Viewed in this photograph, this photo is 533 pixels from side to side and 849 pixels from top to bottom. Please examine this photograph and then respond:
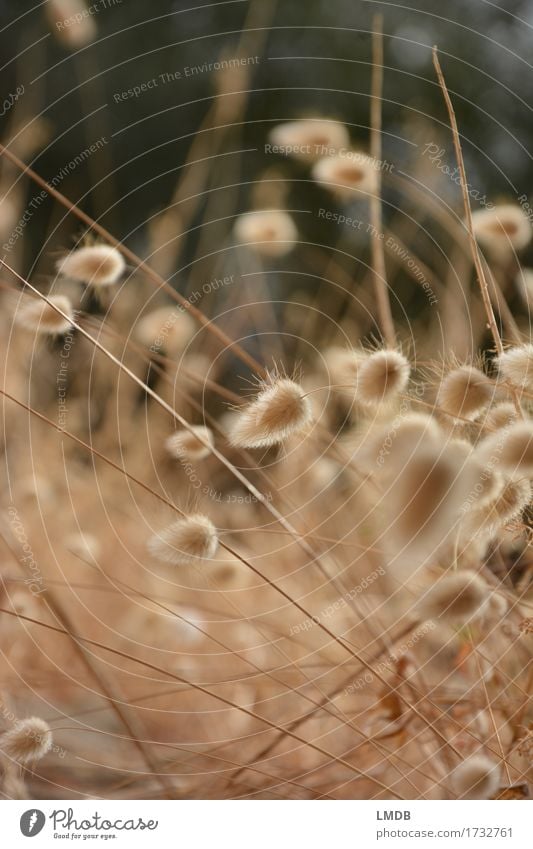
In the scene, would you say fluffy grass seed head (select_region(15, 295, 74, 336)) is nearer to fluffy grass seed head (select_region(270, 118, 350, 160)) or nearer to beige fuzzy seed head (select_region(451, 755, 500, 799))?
fluffy grass seed head (select_region(270, 118, 350, 160))

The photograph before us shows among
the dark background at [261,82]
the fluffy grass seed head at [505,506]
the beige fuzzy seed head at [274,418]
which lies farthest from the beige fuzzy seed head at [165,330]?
the fluffy grass seed head at [505,506]

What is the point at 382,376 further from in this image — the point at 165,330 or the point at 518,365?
the point at 165,330

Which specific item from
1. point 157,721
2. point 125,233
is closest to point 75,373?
point 125,233

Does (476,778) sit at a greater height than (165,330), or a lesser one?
lesser

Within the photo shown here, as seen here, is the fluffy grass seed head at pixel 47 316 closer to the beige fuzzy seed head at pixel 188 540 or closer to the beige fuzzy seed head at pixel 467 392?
the beige fuzzy seed head at pixel 188 540

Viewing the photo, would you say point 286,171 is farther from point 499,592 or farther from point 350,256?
point 499,592
